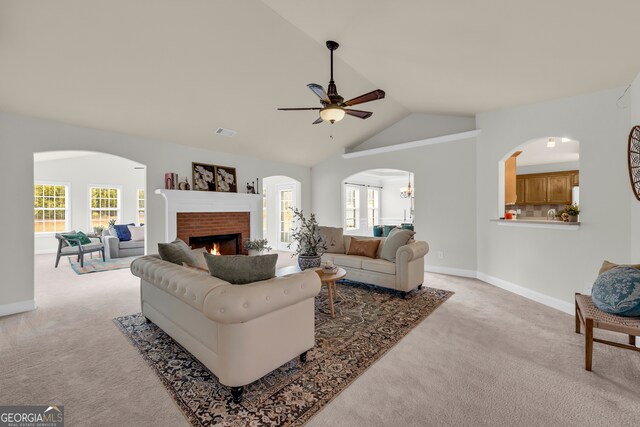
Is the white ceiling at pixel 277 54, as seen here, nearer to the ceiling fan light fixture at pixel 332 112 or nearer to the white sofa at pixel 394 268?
the ceiling fan light fixture at pixel 332 112

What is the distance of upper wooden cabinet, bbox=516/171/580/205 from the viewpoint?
710 centimetres

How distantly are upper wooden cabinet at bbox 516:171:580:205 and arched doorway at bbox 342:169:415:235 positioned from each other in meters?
2.92

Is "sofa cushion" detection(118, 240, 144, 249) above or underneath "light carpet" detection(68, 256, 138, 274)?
above

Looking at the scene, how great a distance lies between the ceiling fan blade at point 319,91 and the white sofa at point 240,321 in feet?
5.60

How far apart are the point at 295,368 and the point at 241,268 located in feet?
3.06

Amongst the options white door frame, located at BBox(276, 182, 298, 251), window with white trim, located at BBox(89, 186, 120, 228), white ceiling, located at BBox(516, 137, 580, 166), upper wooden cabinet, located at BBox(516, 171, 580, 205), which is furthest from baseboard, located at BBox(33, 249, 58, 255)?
upper wooden cabinet, located at BBox(516, 171, 580, 205)

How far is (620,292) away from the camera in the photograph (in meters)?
2.19

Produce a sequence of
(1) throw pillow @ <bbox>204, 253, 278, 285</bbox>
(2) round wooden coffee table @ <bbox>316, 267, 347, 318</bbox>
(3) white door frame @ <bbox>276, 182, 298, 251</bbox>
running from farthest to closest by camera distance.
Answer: (3) white door frame @ <bbox>276, 182, 298, 251</bbox> → (2) round wooden coffee table @ <bbox>316, 267, 347, 318</bbox> → (1) throw pillow @ <bbox>204, 253, 278, 285</bbox>

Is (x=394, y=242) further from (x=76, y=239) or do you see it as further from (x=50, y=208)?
(x=50, y=208)

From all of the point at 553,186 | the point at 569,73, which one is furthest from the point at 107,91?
the point at 553,186

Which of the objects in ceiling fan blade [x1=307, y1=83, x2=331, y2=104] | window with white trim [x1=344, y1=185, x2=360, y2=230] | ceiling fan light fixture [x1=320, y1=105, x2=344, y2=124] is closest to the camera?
ceiling fan blade [x1=307, y1=83, x2=331, y2=104]

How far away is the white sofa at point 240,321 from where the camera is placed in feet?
5.97

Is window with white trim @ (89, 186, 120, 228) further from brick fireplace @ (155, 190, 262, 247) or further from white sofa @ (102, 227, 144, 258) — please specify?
brick fireplace @ (155, 190, 262, 247)

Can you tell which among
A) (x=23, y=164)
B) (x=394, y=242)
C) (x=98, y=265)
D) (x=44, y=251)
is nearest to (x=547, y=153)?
(x=394, y=242)
